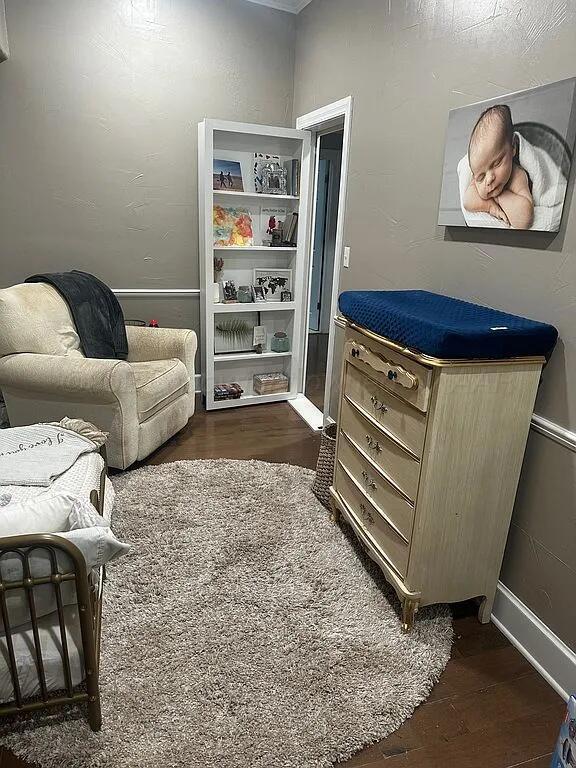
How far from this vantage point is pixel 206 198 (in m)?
3.54

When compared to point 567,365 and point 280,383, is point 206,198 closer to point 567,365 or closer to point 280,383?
point 280,383

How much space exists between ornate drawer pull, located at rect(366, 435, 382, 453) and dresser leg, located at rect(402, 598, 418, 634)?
54cm

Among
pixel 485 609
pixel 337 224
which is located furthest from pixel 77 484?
pixel 337 224

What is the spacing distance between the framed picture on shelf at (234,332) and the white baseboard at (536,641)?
2.60m

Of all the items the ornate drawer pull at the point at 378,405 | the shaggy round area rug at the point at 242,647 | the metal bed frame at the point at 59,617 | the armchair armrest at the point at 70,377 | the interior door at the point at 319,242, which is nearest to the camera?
the metal bed frame at the point at 59,617

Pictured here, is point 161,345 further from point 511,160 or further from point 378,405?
point 511,160

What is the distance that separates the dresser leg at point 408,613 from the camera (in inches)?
74.4

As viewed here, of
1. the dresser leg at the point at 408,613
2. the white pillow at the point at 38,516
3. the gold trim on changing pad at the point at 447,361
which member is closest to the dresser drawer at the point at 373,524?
the dresser leg at the point at 408,613

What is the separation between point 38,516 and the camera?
134 centimetres

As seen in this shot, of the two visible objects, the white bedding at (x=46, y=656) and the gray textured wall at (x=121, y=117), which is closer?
the white bedding at (x=46, y=656)

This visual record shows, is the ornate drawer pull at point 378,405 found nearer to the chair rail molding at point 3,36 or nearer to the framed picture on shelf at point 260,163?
the framed picture on shelf at point 260,163

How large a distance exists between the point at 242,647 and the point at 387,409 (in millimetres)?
978

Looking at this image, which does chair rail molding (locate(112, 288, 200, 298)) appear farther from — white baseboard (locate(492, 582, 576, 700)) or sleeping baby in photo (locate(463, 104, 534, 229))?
white baseboard (locate(492, 582, 576, 700))

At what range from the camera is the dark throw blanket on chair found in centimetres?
316
